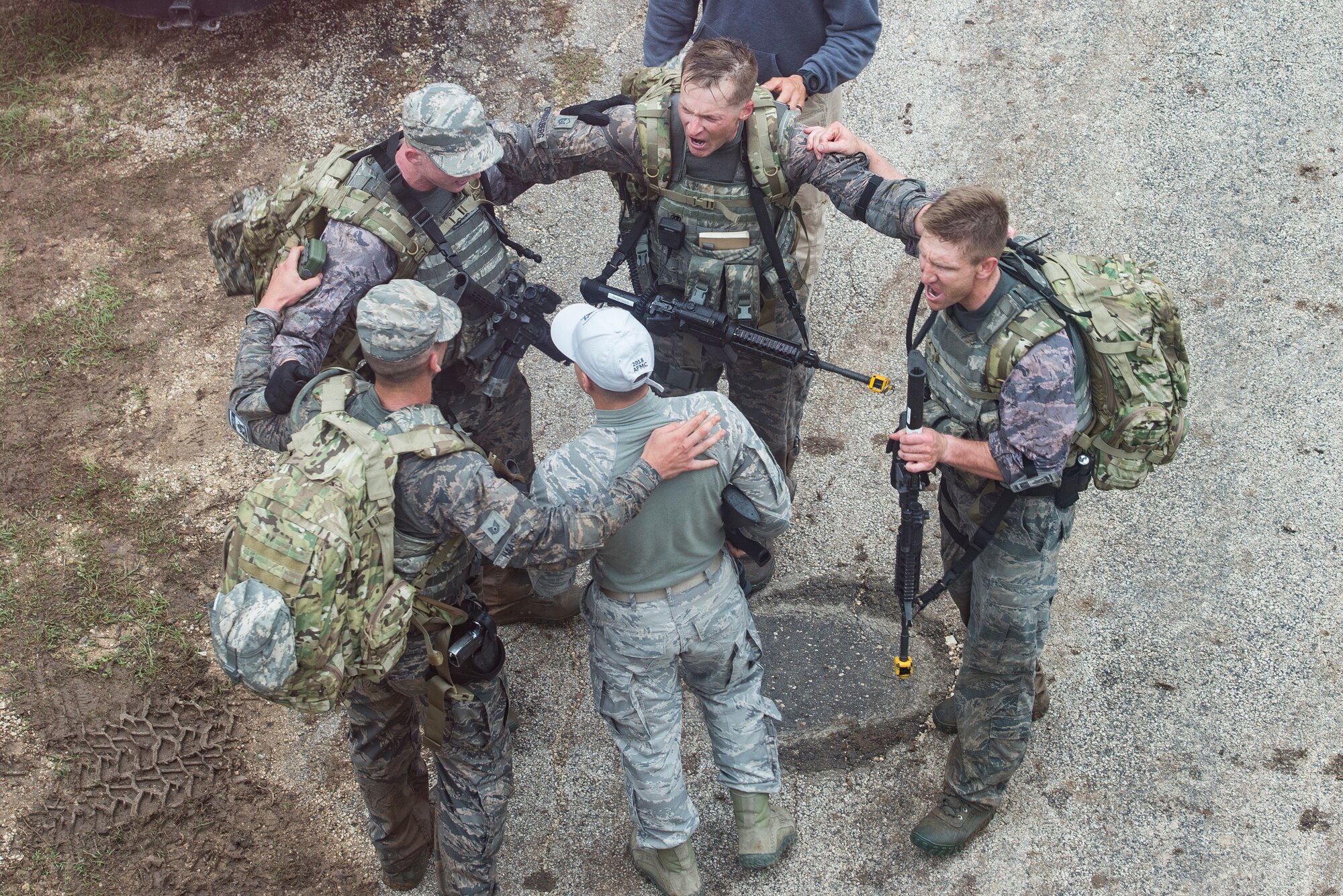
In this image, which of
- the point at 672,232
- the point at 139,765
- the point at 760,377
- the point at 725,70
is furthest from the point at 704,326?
the point at 139,765

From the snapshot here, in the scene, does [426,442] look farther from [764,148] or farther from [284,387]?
[764,148]

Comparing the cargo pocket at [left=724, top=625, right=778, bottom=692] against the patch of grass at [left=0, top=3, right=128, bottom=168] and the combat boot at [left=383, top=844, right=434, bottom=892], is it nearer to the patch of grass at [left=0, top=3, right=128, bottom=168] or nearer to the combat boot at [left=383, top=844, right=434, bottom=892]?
the combat boot at [left=383, top=844, right=434, bottom=892]

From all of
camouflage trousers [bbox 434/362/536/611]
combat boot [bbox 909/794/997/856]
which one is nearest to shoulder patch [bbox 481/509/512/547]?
camouflage trousers [bbox 434/362/536/611]

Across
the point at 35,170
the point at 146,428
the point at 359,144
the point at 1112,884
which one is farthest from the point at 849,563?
the point at 35,170

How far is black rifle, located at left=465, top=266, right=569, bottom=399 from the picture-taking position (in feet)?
15.9

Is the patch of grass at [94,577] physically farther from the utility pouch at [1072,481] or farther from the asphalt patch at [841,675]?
the utility pouch at [1072,481]

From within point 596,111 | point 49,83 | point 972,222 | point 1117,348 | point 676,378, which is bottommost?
point 49,83

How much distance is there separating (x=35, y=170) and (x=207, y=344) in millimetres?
2165

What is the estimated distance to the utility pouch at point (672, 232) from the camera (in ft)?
16.3

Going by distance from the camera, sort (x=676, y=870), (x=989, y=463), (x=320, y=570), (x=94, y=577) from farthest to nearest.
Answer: (x=94, y=577) → (x=676, y=870) → (x=989, y=463) → (x=320, y=570)

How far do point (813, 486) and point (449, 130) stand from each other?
269 centimetres

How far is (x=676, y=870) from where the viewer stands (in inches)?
174

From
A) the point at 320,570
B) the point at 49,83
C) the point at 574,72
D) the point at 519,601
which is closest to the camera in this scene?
the point at 320,570

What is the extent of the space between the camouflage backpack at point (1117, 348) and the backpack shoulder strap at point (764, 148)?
120 centimetres
